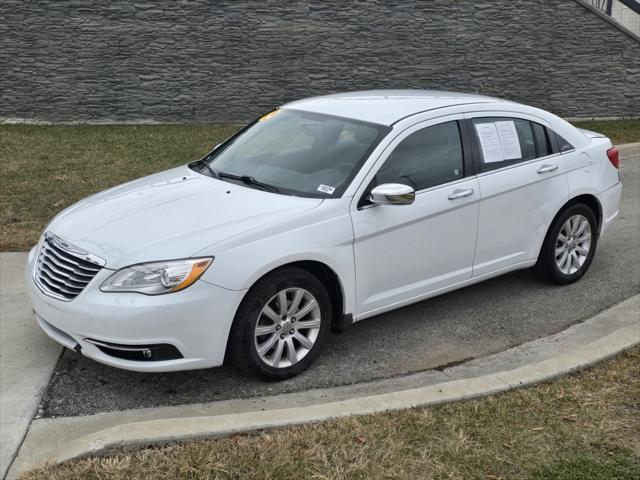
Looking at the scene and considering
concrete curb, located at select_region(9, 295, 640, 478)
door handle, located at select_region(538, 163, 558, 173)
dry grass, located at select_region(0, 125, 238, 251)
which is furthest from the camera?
dry grass, located at select_region(0, 125, 238, 251)

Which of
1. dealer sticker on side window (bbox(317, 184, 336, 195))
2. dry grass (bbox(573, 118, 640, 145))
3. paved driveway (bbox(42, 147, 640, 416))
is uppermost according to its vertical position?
dealer sticker on side window (bbox(317, 184, 336, 195))

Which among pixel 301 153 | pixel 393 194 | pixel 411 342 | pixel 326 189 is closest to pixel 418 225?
pixel 393 194

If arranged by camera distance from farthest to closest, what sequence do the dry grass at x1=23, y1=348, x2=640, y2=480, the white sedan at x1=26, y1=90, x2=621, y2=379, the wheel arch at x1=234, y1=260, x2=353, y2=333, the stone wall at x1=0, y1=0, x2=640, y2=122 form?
the stone wall at x1=0, y1=0, x2=640, y2=122
the wheel arch at x1=234, y1=260, x2=353, y2=333
the white sedan at x1=26, y1=90, x2=621, y2=379
the dry grass at x1=23, y1=348, x2=640, y2=480

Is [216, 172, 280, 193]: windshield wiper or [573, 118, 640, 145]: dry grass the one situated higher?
[216, 172, 280, 193]: windshield wiper

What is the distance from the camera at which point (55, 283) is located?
431 centimetres

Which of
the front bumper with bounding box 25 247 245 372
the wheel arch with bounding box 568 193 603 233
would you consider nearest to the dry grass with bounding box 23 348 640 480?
the front bumper with bounding box 25 247 245 372

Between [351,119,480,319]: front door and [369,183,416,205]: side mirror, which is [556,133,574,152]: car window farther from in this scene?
[369,183,416,205]: side mirror

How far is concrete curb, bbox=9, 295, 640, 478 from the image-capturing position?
3525 mm

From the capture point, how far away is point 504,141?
549 cm

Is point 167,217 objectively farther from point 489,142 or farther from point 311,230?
point 489,142

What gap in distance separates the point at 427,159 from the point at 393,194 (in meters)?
0.66

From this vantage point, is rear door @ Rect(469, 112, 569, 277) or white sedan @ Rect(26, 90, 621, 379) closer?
white sedan @ Rect(26, 90, 621, 379)

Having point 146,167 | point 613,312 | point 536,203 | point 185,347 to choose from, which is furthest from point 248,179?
point 146,167

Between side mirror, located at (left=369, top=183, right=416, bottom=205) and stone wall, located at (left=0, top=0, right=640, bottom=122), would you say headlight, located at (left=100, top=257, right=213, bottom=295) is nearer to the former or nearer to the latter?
side mirror, located at (left=369, top=183, right=416, bottom=205)
